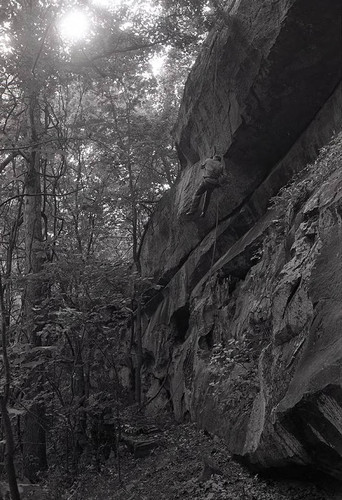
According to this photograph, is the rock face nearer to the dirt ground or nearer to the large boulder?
the large boulder

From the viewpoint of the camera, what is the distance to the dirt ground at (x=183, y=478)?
5005mm

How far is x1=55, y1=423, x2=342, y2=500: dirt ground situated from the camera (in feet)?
16.4

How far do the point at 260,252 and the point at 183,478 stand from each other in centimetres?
410

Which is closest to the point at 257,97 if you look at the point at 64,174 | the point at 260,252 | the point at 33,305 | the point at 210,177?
the point at 210,177

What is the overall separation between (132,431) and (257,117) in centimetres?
748

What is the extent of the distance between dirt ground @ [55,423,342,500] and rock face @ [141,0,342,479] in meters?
0.30

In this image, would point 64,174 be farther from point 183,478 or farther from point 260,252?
point 183,478

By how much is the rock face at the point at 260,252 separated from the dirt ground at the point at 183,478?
11.7 inches

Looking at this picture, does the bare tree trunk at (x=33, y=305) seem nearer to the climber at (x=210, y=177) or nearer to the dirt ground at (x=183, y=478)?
the dirt ground at (x=183, y=478)

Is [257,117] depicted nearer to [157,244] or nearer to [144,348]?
[157,244]

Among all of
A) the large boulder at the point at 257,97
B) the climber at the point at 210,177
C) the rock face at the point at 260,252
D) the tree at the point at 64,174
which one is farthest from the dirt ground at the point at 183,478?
the climber at the point at 210,177

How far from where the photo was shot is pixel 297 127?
9477 mm

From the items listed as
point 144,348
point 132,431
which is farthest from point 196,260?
point 132,431

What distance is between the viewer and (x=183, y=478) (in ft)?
21.5
